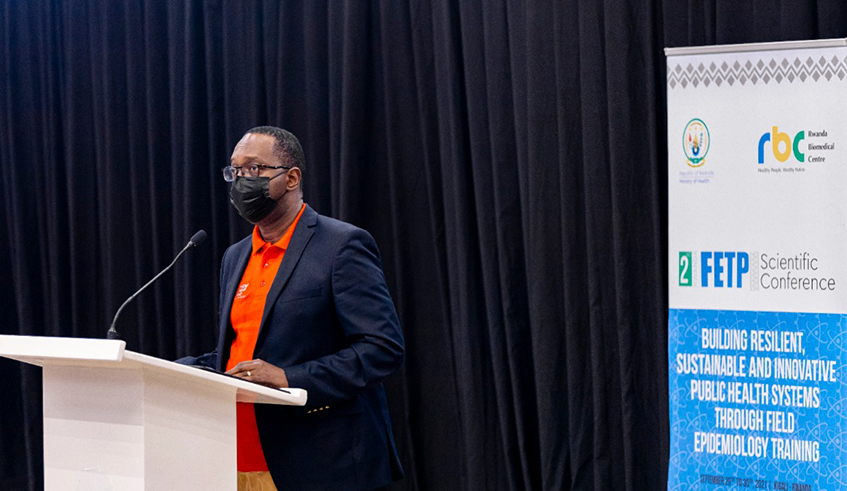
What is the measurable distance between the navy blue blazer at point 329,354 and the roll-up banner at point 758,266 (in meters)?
1.35

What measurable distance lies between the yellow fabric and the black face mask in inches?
26.1

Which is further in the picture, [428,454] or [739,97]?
[428,454]

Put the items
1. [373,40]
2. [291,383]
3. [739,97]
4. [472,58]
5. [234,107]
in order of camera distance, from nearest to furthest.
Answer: [291,383] < [739,97] < [472,58] < [373,40] < [234,107]

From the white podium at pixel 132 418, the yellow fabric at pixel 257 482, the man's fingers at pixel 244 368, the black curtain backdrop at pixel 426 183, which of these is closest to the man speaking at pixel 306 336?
the yellow fabric at pixel 257 482

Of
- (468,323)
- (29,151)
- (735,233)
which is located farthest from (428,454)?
(29,151)

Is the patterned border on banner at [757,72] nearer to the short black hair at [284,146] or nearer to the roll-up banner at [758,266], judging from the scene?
the roll-up banner at [758,266]

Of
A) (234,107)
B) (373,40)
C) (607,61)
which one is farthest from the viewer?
(234,107)

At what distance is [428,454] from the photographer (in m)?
4.39

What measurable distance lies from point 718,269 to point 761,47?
78 centimetres

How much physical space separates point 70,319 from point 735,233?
3593 mm

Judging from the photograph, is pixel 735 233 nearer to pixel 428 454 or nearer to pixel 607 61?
pixel 607 61

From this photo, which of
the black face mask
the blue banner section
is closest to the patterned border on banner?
the blue banner section

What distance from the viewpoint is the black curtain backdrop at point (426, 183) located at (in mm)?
3926

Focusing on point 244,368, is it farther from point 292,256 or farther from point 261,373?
point 292,256
